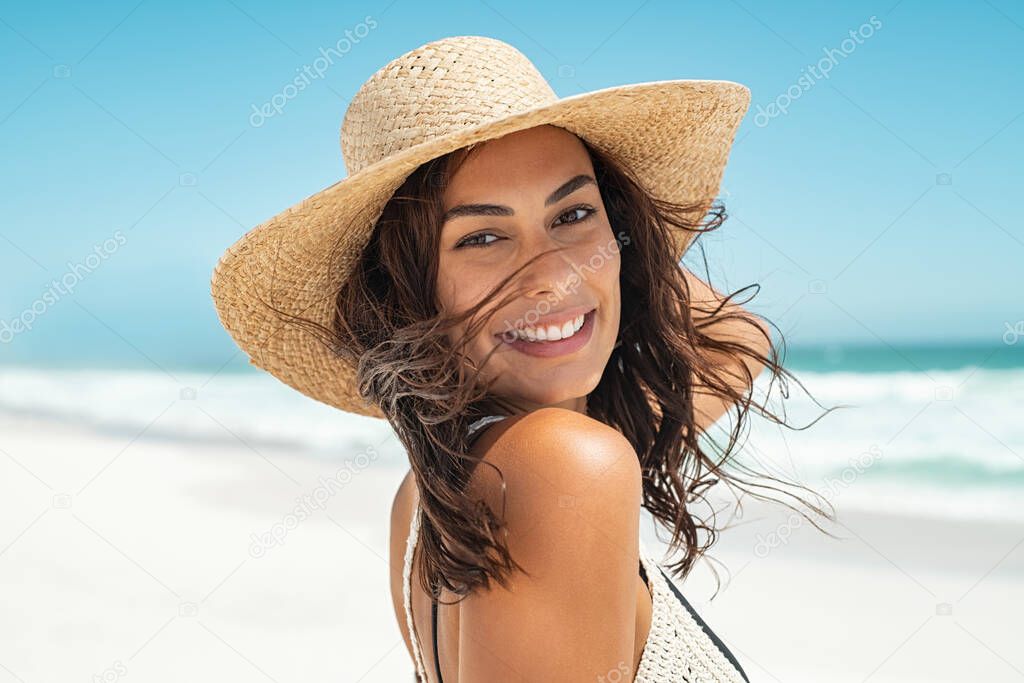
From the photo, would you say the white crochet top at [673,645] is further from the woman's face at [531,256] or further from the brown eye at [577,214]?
the brown eye at [577,214]

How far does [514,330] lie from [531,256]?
0.13 meters

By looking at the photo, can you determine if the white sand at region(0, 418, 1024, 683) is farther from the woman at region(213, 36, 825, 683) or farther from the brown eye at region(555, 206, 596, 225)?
the brown eye at region(555, 206, 596, 225)

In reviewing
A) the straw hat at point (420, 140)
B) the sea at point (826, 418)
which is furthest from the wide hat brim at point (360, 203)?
the sea at point (826, 418)

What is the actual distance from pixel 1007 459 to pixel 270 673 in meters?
8.64

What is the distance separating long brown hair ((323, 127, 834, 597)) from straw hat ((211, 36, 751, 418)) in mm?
56

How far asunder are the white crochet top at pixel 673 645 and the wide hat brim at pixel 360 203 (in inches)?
21.2

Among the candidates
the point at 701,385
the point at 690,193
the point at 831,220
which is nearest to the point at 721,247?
the point at 690,193

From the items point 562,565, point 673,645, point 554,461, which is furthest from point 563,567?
point 673,645

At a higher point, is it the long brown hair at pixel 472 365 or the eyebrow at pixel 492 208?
the eyebrow at pixel 492 208

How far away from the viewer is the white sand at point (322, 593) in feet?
15.4

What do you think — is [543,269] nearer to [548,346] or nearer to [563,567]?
[548,346]

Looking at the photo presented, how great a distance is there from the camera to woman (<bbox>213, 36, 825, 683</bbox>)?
4.12ft

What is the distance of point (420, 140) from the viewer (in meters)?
1.55

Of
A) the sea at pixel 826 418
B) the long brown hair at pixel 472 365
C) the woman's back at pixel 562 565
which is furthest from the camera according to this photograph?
the sea at pixel 826 418
